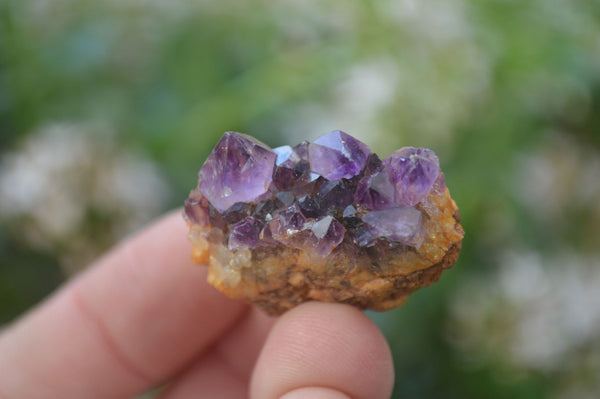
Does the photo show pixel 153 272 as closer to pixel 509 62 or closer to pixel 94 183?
pixel 94 183

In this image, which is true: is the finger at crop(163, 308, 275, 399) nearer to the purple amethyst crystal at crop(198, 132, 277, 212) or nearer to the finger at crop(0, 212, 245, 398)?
the finger at crop(0, 212, 245, 398)

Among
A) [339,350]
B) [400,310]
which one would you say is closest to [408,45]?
[400,310]

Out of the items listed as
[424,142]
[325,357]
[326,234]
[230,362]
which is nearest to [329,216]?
[326,234]

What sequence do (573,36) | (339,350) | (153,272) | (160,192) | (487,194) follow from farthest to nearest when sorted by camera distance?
(160,192), (573,36), (487,194), (153,272), (339,350)

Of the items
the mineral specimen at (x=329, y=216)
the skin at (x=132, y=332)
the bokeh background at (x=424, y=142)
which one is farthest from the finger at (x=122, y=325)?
the bokeh background at (x=424, y=142)

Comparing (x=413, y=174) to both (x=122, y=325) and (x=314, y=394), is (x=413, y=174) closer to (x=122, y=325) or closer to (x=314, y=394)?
(x=314, y=394)

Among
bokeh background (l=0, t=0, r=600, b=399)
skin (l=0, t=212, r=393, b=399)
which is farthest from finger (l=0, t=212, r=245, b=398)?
bokeh background (l=0, t=0, r=600, b=399)
